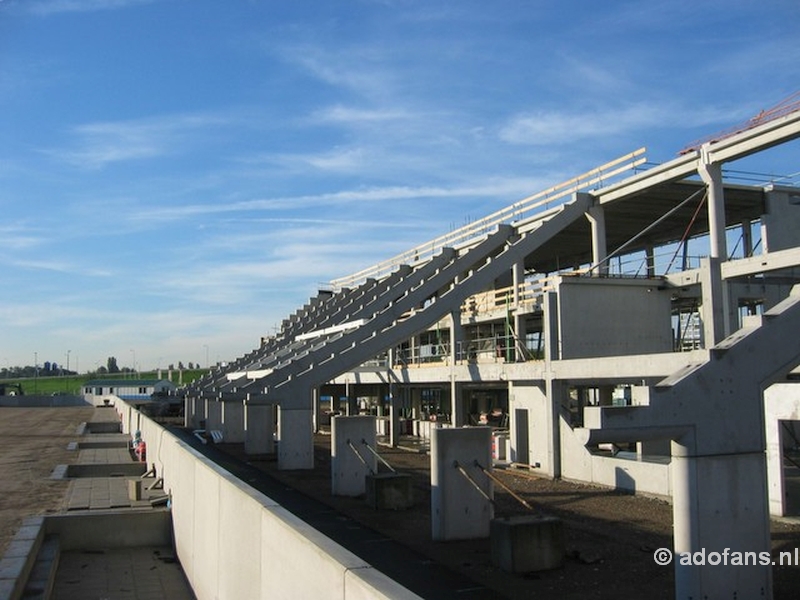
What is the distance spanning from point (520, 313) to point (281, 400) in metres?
9.59

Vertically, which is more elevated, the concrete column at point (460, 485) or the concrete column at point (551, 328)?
the concrete column at point (551, 328)

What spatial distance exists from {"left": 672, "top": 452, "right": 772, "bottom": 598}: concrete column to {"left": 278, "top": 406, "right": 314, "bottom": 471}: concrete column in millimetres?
18013

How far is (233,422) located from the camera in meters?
38.7

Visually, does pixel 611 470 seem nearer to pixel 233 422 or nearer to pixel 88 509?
pixel 88 509

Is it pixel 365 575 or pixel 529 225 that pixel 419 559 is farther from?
pixel 529 225

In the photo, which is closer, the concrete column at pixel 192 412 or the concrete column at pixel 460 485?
the concrete column at pixel 460 485

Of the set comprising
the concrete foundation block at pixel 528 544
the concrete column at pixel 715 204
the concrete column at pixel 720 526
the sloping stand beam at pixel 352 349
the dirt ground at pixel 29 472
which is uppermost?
the concrete column at pixel 715 204

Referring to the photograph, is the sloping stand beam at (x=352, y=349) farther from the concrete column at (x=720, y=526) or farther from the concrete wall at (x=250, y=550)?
the concrete column at (x=720, y=526)

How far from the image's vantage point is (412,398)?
44.7m

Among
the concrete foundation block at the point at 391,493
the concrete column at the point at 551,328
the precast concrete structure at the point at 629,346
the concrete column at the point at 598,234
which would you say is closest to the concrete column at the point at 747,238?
the precast concrete structure at the point at 629,346

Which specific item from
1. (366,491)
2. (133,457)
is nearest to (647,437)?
(366,491)

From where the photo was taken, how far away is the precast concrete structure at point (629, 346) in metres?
9.45

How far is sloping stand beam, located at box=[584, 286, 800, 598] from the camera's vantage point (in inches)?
364

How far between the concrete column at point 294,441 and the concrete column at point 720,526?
59.1 ft
